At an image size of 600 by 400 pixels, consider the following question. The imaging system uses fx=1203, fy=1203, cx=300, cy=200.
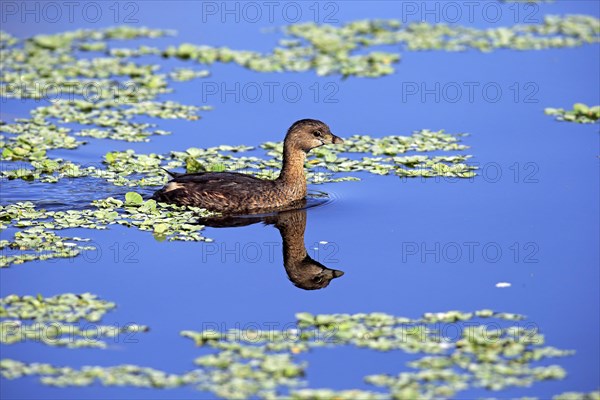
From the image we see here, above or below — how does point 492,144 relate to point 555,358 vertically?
above

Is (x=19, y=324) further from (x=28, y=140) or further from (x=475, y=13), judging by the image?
(x=475, y=13)

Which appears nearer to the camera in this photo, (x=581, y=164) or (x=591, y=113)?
(x=581, y=164)

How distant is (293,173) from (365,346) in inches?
164

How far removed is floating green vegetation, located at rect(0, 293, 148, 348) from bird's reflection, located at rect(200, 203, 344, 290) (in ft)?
6.23

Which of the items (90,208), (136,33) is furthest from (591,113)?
(136,33)

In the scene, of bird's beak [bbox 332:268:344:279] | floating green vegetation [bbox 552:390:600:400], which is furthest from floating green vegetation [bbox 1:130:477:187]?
floating green vegetation [bbox 552:390:600:400]

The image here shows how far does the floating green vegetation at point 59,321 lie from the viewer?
9461 millimetres

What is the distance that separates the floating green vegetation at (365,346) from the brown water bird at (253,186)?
10.5ft

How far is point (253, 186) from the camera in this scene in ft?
42.6

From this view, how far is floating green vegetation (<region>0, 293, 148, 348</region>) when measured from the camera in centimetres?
946

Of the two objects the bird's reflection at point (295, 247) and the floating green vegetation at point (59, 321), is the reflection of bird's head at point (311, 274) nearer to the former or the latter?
the bird's reflection at point (295, 247)

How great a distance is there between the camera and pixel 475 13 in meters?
21.7

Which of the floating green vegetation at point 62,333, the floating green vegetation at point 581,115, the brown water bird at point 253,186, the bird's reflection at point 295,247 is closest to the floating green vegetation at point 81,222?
the brown water bird at point 253,186

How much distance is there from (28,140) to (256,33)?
650 cm
